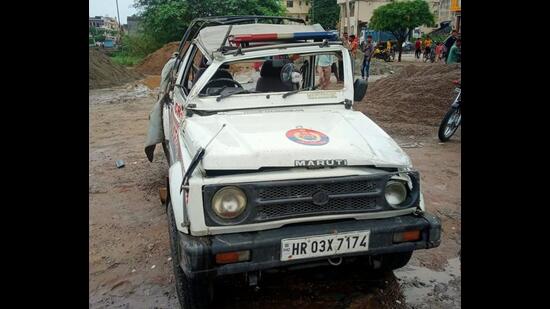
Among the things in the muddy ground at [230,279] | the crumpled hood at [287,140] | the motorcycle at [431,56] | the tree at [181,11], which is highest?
the tree at [181,11]

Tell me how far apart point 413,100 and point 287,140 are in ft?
26.8

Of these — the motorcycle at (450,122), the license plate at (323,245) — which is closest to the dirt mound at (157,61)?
the motorcycle at (450,122)

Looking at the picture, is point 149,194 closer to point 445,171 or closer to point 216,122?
point 216,122

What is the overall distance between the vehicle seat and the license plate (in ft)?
5.80

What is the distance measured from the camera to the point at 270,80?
404 cm

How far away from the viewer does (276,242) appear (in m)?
2.50

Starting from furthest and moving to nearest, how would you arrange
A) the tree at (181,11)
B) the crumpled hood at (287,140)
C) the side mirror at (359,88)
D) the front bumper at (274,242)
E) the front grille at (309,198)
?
the tree at (181,11)
the side mirror at (359,88)
the crumpled hood at (287,140)
the front grille at (309,198)
the front bumper at (274,242)

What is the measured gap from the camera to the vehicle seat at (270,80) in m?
4.01

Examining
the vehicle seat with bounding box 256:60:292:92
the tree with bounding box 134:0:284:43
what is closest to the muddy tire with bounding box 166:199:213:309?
the vehicle seat with bounding box 256:60:292:92

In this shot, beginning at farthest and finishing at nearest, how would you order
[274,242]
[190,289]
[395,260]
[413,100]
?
[413,100]
[395,260]
[190,289]
[274,242]

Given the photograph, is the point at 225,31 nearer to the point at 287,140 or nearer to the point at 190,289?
the point at 287,140

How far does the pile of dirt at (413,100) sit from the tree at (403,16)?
68.3 ft

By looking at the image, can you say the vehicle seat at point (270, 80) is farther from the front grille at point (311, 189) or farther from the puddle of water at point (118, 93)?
the puddle of water at point (118, 93)

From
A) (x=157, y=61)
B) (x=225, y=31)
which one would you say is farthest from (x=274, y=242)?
(x=157, y=61)
